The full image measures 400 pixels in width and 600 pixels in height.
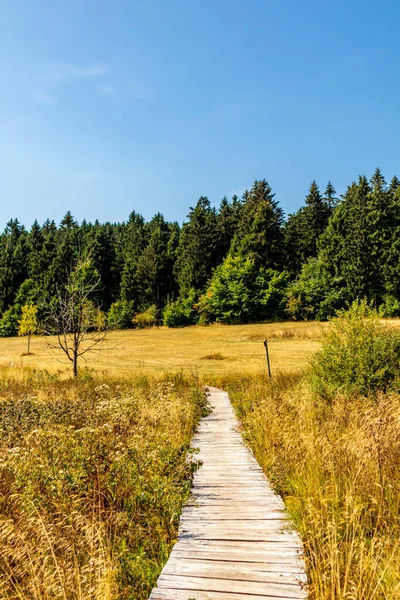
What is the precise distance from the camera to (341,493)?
4.93 m

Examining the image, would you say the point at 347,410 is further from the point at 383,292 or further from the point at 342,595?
the point at 383,292

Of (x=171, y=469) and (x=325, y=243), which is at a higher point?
(x=325, y=243)

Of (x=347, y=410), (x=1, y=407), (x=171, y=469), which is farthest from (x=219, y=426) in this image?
(x=1, y=407)

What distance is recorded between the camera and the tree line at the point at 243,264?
55.5m

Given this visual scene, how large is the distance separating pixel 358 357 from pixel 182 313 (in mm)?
51913

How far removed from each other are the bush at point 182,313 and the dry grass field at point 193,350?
7.29 ft

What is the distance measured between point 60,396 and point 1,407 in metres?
4.02

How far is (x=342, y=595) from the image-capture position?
307 centimetres

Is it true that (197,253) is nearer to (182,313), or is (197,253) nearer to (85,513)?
(182,313)

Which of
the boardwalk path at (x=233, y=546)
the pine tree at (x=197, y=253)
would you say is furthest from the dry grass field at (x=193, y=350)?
the boardwalk path at (x=233, y=546)

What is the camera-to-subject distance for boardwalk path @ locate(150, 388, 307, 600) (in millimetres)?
3469

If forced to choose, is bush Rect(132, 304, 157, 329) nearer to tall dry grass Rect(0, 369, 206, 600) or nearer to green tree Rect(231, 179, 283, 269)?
green tree Rect(231, 179, 283, 269)

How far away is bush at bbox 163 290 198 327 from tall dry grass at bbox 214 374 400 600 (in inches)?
2085

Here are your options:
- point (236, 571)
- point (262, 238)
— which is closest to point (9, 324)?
point (262, 238)
